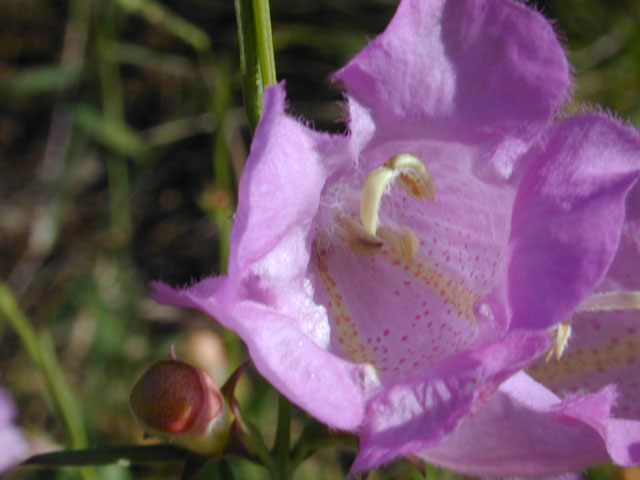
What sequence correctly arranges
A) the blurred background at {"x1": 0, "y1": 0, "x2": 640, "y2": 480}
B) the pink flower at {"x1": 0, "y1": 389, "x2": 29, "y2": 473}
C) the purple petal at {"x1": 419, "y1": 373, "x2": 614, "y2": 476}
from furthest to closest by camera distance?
the blurred background at {"x1": 0, "y1": 0, "x2": 640, "y2": 480} → the pink flower at {"x1": 0, "y1": 389, "x2": 29, "y2": 473} → the purple petal at {"x1": 419, "y1": 373, "x2": 614, "y2": 476}

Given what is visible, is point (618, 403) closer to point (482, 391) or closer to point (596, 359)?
point (596, 359)

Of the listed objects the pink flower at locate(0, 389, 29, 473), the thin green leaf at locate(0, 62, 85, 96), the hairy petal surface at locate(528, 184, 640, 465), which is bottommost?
the pink flower at locate(0, 389, 29, 473)

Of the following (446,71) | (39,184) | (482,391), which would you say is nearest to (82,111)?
(39,184)

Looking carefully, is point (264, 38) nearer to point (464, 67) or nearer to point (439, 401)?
point (464, 67)

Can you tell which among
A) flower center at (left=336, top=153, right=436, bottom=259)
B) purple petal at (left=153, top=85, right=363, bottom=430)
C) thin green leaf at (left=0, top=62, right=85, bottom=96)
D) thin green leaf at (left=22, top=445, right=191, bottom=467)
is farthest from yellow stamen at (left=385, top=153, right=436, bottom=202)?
thin green leaf at (left=0, top=62, right=85, bottom=96)

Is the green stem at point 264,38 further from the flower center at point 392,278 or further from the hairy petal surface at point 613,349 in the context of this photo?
the hairy petal surface at point 613,349

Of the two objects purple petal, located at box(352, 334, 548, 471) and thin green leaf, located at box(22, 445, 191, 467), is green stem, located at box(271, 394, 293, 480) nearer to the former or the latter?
thin green leaf, located at box(22, 445, 191, 467)
